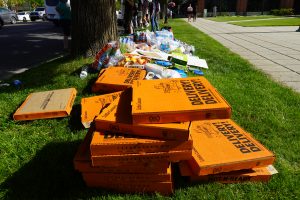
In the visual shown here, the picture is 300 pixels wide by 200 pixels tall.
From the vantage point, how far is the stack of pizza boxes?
2205 millimetres

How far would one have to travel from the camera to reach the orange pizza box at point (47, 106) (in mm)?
3678

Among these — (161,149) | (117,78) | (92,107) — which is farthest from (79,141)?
(117,78)

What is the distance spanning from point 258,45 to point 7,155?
890cm

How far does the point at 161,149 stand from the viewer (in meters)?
2.19

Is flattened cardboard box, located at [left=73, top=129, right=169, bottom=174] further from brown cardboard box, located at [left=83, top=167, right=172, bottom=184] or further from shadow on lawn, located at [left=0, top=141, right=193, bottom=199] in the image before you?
shadow on lawn, located at [left=0, top=141, right=193, bottom=199]

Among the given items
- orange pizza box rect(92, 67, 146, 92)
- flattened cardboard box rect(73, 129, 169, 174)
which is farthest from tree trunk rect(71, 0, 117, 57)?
flattened cardboard box rect(73, 129, 169, 174)

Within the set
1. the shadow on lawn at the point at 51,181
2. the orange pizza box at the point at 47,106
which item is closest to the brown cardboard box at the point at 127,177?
the shadow on lawn at the point at 51,181

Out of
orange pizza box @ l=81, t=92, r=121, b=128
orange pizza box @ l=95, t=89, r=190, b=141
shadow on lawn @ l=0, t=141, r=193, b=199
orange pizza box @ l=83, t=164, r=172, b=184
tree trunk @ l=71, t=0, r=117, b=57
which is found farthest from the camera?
tree trunk @ l=71, t=0, r=117, b=57

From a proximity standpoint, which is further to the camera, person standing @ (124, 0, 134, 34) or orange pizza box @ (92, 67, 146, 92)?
person standing @ (124, 0, 134, 34)

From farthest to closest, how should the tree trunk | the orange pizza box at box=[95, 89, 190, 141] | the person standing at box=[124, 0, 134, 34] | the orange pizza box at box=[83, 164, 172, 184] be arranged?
the person standing at box=[124, 0, 134, 34] → the tree trunk → the orange pizza box at box=[83, 164, 172, 184] → the orange pizza box at box=[95, 89, 190, 141]

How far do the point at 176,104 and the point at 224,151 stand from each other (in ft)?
1.89

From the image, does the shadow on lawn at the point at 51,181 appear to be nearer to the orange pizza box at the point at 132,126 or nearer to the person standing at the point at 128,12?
the orange pizza box at the point at 132,126

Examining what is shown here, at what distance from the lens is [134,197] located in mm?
2312

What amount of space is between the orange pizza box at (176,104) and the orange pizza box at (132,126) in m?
0.06
